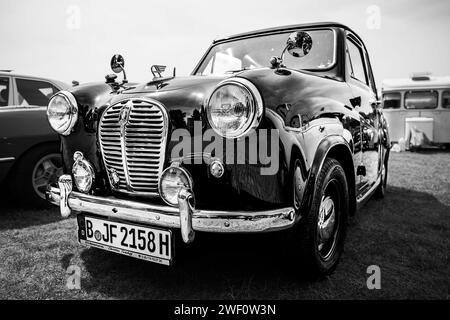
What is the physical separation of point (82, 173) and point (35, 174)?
190cm

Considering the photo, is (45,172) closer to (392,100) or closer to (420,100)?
(392,100)

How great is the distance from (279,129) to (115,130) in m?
1.03

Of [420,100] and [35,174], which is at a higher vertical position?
[420,100]

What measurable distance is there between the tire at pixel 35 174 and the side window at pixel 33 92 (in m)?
0.80

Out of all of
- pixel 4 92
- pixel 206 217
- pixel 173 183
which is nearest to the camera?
pixel 206 217

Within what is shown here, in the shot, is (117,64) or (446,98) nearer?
(117,64)

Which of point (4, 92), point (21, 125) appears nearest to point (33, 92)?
point (4, 92)

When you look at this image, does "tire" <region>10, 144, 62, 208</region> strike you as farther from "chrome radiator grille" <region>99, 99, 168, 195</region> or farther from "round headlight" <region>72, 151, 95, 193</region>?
"chrome radiator grille" <region>99, 99, 168, 195</region>

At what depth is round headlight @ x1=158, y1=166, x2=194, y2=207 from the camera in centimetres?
182

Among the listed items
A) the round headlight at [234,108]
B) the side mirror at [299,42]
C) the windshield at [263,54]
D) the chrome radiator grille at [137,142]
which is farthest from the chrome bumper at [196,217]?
the windshield at [263,54]

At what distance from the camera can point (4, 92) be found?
4121 millimetres
